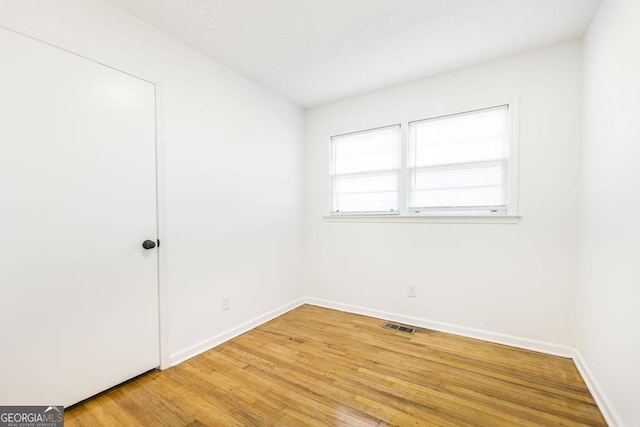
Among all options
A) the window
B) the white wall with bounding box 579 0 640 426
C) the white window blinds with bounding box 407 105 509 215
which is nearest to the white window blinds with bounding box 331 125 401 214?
the window

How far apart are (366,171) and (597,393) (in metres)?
2.64

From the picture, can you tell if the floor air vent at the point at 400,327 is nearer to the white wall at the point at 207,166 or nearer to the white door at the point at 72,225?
the white wall at the point at 207,166

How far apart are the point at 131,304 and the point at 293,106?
2.83 m

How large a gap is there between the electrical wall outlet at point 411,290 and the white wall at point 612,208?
4.38ft

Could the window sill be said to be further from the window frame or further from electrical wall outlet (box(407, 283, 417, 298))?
electrical wall outlet (box(407, 283, 417, 298))

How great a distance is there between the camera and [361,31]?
215 centimetres

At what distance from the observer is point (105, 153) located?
6.04 ft

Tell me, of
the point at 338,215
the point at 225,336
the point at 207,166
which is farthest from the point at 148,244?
the point at 338,215

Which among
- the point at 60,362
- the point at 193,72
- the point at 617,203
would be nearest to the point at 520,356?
the point at 617,203

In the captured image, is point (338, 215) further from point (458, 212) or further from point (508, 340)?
point (508, 340)

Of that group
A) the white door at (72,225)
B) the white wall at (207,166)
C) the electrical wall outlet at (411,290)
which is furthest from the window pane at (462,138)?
the white door at (72,225)

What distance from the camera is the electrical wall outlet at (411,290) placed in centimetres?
298

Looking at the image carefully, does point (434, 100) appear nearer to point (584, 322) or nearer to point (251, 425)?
point (584, 322)

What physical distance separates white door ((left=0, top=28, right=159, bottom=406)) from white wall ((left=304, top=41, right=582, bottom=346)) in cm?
222
